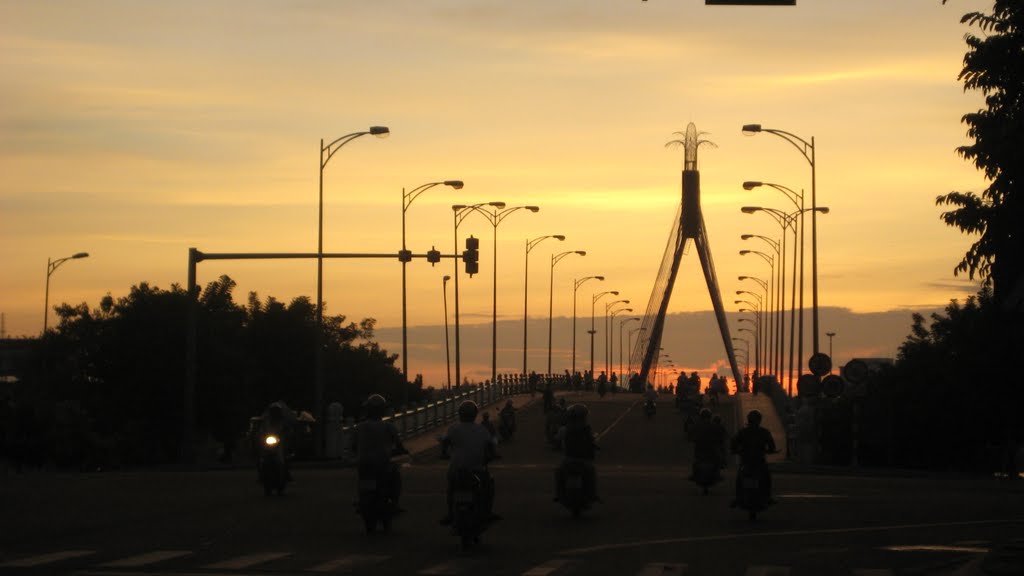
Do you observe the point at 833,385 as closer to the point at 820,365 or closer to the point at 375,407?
the point at 820,365

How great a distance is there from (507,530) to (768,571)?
208 inches

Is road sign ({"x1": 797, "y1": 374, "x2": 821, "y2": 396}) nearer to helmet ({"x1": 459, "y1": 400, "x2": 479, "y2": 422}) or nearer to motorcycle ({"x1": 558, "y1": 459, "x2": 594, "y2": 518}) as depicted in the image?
motorcycle ({"x1": 558, "y1": 459, "x2": 594, "y2": 518})

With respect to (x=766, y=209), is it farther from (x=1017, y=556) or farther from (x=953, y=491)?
(x=1017, y=556)

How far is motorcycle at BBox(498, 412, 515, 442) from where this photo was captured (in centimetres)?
5959

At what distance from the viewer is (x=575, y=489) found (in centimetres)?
2253

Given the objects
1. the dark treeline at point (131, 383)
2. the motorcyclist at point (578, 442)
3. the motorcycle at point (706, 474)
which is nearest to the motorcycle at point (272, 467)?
the motorcyclist at point (578, 442)

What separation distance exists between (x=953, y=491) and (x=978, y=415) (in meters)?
24.2

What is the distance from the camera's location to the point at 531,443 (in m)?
58.7

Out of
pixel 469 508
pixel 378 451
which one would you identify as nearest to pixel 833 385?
pixel 378 451

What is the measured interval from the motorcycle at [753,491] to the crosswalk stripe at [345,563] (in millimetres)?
8017

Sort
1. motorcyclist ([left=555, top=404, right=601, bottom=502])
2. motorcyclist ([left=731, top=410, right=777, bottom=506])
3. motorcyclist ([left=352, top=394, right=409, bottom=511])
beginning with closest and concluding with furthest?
1. motorcyclist ([left=352, top=394, right=409, bottom=511])
2. motorcyclist ([left=555, top=404, right=601, bottom=502])
3. motorcyclist ([left=731, top=410, right=777, bottom=506])

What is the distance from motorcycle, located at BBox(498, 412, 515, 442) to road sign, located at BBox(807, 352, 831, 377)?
55.3 feet

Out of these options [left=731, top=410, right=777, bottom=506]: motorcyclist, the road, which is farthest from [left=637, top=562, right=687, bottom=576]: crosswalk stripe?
[left=731, top=410, right=777, bottom=506]: motorcyclist

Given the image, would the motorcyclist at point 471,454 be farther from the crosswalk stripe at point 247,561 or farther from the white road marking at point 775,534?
the crosswalk stripe at point 247,561
